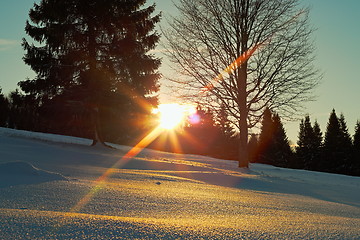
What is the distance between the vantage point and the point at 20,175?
11.6 ft

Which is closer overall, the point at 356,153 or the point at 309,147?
the point at 356,153

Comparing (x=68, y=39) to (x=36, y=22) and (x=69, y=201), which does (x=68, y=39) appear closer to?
(x=36, y=22)

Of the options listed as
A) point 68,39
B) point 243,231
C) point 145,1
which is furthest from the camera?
point 145,1

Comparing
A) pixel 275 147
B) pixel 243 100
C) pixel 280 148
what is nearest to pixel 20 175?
pixel 243 100

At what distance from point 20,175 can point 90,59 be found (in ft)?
40.5

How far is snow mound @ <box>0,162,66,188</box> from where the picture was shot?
315 cm

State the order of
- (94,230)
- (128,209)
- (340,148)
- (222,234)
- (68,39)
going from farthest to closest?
(340,148) < (68,39) < (128,209) < (222,234) < (94,230)

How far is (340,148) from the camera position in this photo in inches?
1736

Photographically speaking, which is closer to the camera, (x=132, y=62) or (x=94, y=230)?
(x=94, y=230)

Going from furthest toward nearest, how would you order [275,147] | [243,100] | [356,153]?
1. [275,147]
2. [356,153]
3. [243,100]

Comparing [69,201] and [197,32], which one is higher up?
[197,32]

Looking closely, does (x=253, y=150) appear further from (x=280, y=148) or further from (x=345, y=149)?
(x=345, y=149)

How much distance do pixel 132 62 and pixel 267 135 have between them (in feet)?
113

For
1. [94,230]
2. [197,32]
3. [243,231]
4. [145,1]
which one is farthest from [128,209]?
[145,1]
